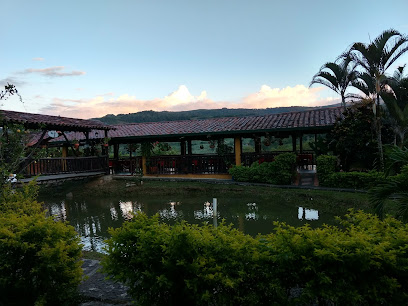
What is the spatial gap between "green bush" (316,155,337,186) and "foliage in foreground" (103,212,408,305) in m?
9.37

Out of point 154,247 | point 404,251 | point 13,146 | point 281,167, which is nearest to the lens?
point 404,251

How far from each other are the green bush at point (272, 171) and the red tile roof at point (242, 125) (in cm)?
179

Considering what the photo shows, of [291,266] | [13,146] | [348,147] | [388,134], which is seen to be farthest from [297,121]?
[291,266]

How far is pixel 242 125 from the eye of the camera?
50.2ft

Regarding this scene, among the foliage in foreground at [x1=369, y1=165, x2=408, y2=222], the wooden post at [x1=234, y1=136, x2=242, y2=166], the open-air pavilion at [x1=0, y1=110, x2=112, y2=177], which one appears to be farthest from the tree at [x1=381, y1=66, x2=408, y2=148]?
the open-air pavilion at [x1=0, y1=110, x2=112, y2=177]

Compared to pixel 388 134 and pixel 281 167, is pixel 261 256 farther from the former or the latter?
pixel 388 134

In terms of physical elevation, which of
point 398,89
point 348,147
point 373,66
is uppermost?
point 373,66

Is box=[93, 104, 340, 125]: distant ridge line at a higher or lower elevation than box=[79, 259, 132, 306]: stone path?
higher

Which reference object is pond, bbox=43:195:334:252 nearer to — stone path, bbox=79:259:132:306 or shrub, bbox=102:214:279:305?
stone path, bbox=79:259:132:306

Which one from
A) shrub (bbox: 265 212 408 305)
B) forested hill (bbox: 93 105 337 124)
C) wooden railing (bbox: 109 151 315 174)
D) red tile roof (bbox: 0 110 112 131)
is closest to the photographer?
shrub (bbox: 265 212 408 305)

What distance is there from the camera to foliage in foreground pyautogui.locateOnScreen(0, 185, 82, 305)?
9.49 ft

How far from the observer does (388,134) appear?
11633 mm

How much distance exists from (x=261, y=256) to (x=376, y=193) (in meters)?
2.38

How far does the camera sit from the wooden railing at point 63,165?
1150 centimetres
